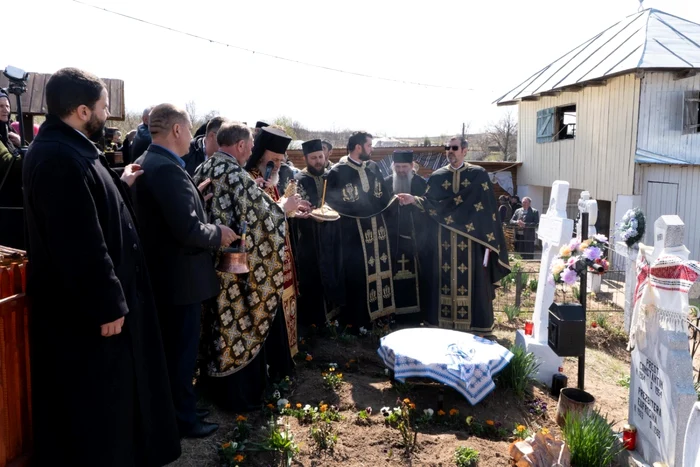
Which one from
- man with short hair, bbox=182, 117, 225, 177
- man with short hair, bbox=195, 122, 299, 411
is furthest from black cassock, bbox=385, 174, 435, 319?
man with short hair, bbox=195, 122, 299, 411

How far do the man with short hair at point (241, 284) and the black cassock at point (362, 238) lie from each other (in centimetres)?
216

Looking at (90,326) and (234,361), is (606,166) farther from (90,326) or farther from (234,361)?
(90,326)

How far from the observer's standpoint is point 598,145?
15.5 meters

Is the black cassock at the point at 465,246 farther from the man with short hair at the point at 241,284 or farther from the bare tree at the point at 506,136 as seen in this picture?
the bare tree at the point at 506,136

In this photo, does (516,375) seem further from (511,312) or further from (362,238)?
(511,312)

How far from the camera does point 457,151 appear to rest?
251 inches

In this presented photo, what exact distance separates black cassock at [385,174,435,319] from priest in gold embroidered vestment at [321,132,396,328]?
0.51 ft

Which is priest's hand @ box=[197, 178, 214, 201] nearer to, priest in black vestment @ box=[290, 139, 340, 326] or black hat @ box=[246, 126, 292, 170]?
black hat @ box=[246, 126, 292, 170]

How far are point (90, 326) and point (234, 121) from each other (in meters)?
1.87

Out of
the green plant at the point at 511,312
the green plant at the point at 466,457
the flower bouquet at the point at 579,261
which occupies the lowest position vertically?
the green plant at the point at 511,312

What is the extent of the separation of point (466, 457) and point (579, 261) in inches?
77.8

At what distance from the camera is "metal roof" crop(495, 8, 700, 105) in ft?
43.1

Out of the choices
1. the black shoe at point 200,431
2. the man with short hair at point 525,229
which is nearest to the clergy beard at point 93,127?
the black shoe at point 200,431

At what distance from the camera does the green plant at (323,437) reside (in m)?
3.68
